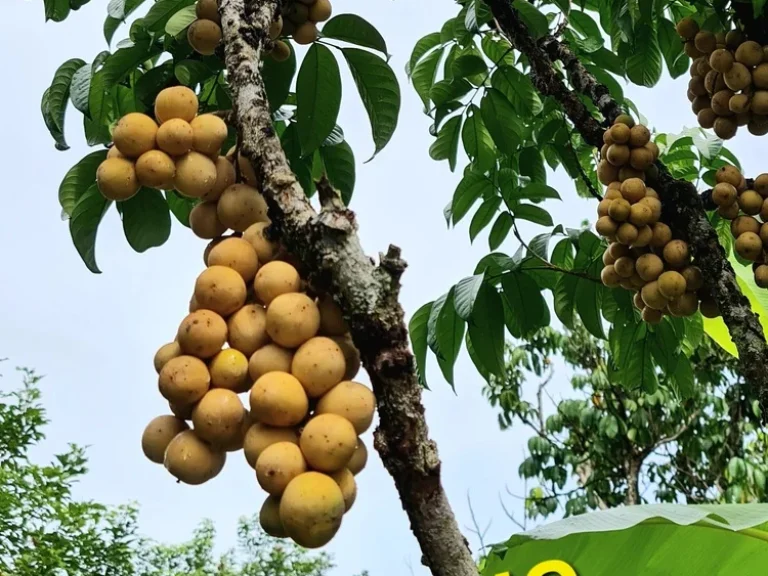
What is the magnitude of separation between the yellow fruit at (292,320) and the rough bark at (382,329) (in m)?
0.02

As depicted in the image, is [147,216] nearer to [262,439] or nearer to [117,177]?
[117,177]

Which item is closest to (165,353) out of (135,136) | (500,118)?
(135,136)

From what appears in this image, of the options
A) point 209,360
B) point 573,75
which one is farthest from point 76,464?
point 209,360

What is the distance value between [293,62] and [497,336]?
2.18 feet

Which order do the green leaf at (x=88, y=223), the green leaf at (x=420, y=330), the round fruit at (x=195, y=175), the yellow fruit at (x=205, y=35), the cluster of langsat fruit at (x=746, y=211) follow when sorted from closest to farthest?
the round fruit at (x=195, y=175) < the yellow fruit at (x=205, y=35) < the green leaf at (x=88, y=223) < the cluster of langsat fruit at (x=746, y=211) < the green leaf at (x=420, y=330)

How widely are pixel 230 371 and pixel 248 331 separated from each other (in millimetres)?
40

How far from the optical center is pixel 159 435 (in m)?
0.71

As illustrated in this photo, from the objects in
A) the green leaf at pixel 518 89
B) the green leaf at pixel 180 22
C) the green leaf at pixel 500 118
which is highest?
the green leaf at pixel 518 89

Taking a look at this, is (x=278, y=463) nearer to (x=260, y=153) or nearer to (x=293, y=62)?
(x=260, y=153)

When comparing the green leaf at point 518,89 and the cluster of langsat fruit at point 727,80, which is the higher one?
the green leaf at point 518,89

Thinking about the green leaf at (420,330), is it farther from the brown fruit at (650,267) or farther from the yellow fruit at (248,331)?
the yellow fruit at (248,331)

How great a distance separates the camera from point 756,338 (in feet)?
3.72

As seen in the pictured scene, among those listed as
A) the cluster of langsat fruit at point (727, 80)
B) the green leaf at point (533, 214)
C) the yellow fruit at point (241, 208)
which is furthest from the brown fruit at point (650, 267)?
the yellow fruit at point (241, 208)

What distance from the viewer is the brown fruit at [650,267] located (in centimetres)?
123
